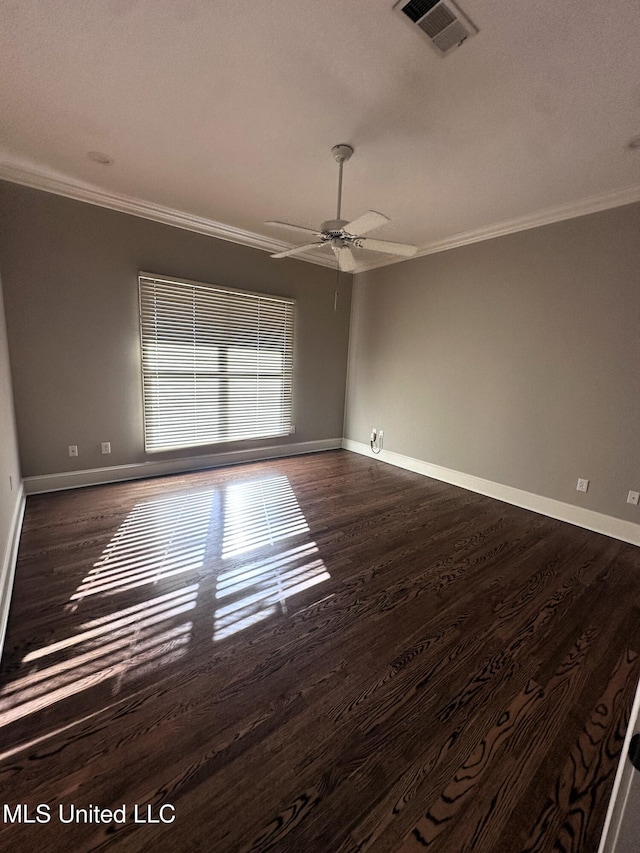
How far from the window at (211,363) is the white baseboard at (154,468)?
20cm

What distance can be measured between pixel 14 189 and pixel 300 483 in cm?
354

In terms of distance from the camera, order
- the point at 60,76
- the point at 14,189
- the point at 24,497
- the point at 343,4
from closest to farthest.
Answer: the point at 343,4 < the point at 60,76 < the point at 14,189 < the point at 24,497

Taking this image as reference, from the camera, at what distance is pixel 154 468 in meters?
3.82

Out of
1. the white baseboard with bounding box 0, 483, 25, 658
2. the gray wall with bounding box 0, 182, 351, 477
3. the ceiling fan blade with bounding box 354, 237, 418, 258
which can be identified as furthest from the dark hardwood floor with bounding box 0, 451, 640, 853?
the ceiling fan blade with bounding box 354, 237, 418, 258

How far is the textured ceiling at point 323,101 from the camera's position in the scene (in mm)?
1486

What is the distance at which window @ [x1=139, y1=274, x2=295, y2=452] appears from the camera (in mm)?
3631

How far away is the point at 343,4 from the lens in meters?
1.41

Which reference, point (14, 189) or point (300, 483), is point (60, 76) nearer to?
point (14, 189)

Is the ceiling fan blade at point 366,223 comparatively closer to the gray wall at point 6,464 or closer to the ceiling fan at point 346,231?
the ceiling fan at point 346,231

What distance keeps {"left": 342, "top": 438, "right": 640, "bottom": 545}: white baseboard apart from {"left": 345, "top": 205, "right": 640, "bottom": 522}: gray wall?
0.22 feet

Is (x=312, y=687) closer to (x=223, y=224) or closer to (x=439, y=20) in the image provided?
(x=439, y=20)

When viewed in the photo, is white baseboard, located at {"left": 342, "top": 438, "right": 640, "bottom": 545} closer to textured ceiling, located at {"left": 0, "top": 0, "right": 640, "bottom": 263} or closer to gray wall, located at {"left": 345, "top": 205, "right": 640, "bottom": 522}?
gray wall, located at {"left": 345, "top": 205, "right": 640, "bottom": 522}

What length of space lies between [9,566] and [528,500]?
4.07 m

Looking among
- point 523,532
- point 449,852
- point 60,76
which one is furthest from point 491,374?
point 60,76
